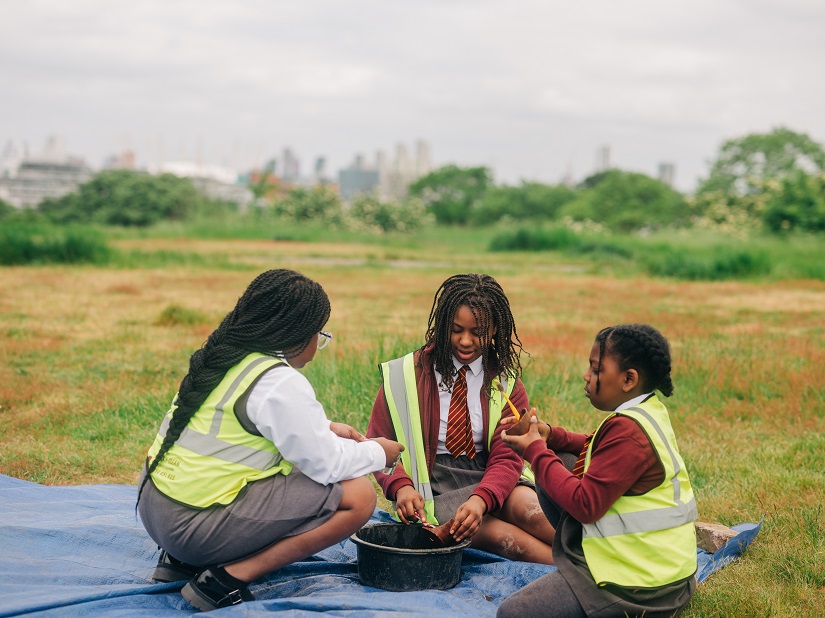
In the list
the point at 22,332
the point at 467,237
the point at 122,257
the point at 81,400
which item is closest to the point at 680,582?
the point at 81,400

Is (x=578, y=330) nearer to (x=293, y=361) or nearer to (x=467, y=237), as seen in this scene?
(x=293, y=361)

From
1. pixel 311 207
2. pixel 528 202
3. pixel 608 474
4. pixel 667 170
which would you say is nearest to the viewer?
pixel 608 474

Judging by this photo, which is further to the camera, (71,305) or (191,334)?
(71,305)

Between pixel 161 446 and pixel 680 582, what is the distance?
1.84 meters

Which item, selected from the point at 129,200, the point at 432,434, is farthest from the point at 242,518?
the point at 129,200

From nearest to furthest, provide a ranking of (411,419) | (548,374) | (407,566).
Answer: (407,566)
(411,419)
(548,374)

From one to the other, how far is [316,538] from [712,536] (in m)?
1.79

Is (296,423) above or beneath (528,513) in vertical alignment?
above

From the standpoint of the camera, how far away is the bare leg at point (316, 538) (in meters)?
3.28

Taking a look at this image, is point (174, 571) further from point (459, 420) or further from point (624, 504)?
point (624, 504)

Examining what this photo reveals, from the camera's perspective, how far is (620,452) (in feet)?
9.93

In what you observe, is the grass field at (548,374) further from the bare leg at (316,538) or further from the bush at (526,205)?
the bush at (526,205)

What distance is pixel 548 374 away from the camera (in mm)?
7406

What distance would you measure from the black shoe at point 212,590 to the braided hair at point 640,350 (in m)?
1.43
